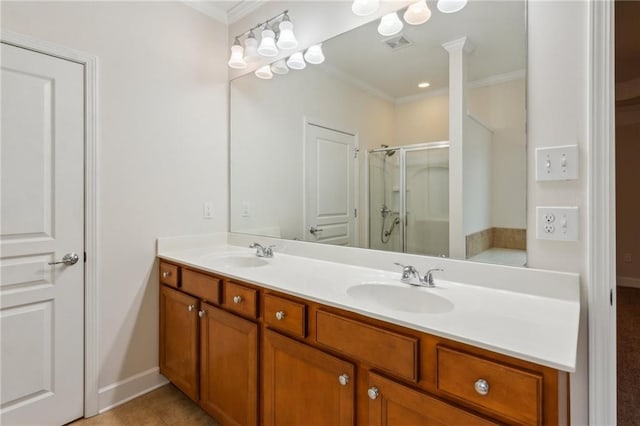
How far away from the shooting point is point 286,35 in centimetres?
191

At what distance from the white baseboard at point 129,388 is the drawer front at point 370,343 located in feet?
4.93

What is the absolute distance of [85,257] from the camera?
1.77m

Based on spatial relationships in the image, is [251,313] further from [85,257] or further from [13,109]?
[13,109]

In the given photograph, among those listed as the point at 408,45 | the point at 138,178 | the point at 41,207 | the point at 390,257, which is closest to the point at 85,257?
the point at 41,207

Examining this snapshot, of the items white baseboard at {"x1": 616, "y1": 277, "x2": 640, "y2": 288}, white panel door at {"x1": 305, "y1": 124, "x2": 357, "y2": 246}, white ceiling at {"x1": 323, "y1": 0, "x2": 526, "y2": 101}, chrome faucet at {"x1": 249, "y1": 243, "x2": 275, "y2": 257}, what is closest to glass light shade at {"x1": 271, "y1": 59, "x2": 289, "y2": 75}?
white ceiling at {"x1": 323, "y1": 0, "x2": 526, "y2": 101}

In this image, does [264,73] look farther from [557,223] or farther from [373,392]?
[373,392]

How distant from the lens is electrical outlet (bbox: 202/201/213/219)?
7.54 feet

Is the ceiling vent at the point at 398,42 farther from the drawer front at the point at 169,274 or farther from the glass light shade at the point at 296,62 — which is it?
the drawer front at the point at 169,274

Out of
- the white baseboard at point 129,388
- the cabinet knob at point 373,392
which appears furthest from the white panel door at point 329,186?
the white baseboard at point 129,388

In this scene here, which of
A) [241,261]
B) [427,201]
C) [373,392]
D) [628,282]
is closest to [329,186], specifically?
[427,201]

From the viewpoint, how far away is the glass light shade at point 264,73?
2186mm

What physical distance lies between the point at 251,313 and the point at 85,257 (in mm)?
1078

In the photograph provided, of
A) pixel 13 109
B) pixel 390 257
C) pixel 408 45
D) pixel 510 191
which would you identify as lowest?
pixel 390 257

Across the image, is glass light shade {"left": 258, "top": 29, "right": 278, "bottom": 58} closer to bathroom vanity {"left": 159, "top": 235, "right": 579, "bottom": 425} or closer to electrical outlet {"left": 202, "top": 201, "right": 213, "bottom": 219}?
electrical outlet {"left": 202, "top": 201, "right": 213, "bottom": 219}
